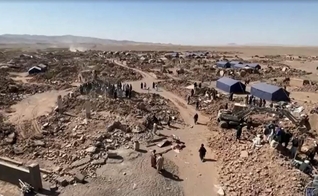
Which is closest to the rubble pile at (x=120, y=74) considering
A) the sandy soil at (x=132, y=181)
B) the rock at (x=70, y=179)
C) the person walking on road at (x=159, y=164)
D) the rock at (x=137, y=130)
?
the rock at (x=137, y=130)

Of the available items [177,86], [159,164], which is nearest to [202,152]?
[159,164]

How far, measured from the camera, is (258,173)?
1390 cm

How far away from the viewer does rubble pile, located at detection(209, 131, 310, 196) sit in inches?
502

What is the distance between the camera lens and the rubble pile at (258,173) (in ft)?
41.8

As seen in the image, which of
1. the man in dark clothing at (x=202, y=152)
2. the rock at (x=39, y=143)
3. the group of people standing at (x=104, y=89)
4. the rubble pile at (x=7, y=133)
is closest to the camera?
the man in dark clothing at (x=202, y=152)

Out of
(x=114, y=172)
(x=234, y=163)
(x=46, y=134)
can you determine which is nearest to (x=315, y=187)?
(x=234, y=163)

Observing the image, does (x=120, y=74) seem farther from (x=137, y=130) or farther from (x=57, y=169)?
(x=57, y=169)

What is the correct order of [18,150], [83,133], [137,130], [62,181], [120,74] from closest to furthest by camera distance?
1. [62,181]
2. [18,150]
3. [83,133]
4. [137,130]
5. [120,74]

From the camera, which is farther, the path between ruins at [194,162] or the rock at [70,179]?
the rock at [70,179]

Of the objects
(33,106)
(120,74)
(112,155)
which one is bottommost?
(33,106)

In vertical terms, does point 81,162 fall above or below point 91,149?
below

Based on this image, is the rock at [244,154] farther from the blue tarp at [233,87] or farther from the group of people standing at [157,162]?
the blue tarp at [233,87]

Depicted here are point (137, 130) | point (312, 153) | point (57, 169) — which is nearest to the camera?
point (312, 153)

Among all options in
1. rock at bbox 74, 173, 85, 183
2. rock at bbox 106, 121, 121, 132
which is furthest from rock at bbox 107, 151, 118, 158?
rock at bbox 106, 121, 121, 132
